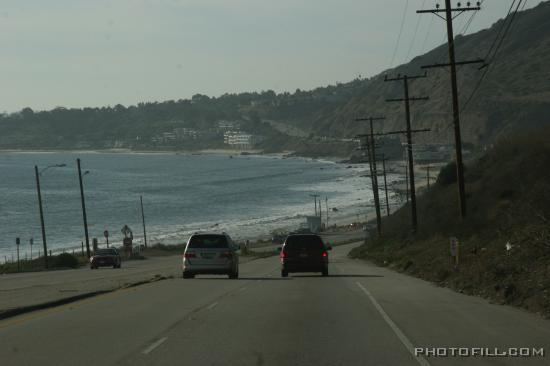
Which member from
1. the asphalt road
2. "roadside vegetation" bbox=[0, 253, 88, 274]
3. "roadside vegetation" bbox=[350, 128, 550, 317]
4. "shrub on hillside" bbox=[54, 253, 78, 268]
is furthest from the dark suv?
"shrub on hillside" bbox=[54, 253, 78, 268]

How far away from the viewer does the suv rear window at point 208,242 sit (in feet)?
102

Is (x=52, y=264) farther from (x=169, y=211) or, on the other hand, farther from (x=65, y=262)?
(x=169, y=211)

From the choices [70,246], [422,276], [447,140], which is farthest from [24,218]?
[422,276]

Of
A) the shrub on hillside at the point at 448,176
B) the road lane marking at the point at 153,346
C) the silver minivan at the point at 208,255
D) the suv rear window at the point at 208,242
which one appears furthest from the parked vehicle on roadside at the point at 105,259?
the road lane marking at the point at 153,346

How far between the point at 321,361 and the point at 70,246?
92452 millimetres

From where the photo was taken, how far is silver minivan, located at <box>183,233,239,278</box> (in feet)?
102

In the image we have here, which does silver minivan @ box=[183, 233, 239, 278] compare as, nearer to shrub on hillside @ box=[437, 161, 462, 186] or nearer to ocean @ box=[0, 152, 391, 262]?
shrub on hillside @ box=[437, 161, 462, 186]

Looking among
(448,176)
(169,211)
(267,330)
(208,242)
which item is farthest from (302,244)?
(169,211)

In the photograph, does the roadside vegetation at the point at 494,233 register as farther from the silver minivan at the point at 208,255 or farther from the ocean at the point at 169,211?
the ocean at the point at 169,211

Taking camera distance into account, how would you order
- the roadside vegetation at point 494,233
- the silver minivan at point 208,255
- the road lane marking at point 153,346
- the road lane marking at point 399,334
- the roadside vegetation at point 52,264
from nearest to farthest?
1. the road lane marking at point 399,334
2. the road lane marking at point 153,346
3. the roadside vegetation at point 494,233
4. the silver minivan at point 208,255
5. the roadside vegetation at point 52,264

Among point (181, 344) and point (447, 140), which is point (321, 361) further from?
point (447, 140)

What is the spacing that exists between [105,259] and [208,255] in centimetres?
2665

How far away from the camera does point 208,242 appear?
31.3 meters

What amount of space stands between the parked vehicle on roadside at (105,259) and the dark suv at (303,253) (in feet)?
83.1
